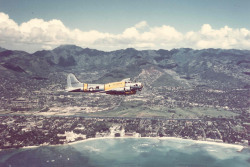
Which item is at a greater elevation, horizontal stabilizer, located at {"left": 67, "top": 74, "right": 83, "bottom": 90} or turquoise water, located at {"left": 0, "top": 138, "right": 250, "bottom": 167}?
horizontal stabilizer, located at {"left": 67, "top": 74, "right": 83, "bottom": 90}

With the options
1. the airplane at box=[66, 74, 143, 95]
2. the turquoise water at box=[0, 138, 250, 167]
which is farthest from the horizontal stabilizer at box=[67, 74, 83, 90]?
the turquoise water at box=[0, 138, 250, 167]

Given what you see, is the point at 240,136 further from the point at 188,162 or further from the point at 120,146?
the point at 120,146

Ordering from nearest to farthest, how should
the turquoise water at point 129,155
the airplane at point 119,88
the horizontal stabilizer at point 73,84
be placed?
1. the airplane at point 119,88
2. the horizontal stabilizer at point 73,84
3. the turquoise water at point 129,155

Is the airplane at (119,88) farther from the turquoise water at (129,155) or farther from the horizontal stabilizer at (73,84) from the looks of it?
the turquoise water at (129,155)

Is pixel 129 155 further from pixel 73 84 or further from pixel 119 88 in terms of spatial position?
pixel 119 88

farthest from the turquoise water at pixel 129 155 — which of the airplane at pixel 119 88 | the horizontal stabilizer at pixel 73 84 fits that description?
the airplane at pixel 119 88

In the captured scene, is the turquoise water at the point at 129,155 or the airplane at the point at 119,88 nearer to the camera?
the airplane at the point at 119,88

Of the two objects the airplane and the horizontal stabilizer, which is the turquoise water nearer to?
the horizontal stabilizer

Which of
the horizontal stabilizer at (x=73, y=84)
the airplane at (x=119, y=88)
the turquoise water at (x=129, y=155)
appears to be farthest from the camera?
the turquoise water at (x=129, y=155)
